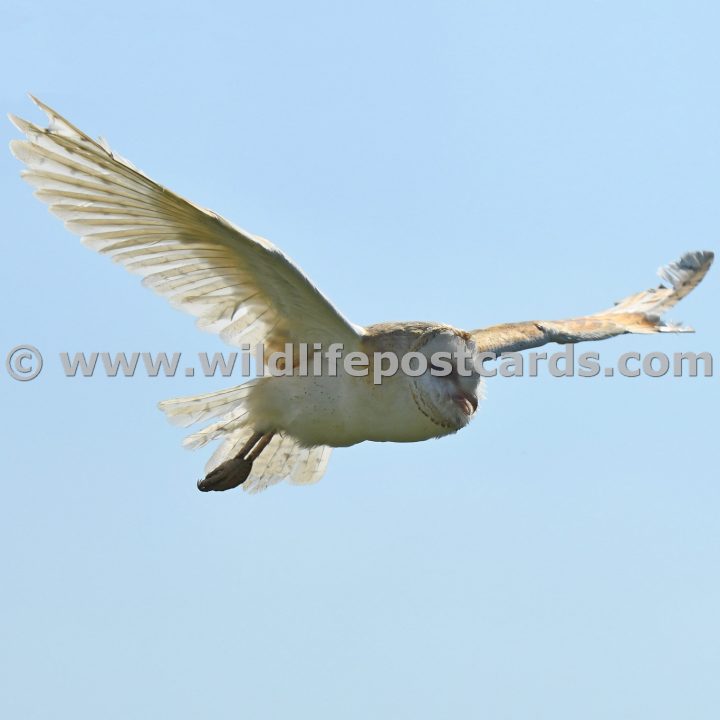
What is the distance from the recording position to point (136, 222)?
6727 mm

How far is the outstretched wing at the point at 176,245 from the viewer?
6.40m

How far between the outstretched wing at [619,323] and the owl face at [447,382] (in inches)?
22.1

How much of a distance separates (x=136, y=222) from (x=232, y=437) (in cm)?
175

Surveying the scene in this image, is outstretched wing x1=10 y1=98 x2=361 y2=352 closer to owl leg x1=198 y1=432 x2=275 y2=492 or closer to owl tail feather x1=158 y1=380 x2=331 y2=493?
owl tail feather x1=158 y1=380 x2=331 y2=493

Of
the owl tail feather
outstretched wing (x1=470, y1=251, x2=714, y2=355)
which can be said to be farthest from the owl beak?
the owl tail feather

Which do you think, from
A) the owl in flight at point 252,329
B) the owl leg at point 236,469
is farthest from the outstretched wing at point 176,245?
the owl leg at point 236,469

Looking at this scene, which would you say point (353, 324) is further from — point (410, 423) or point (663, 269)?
point (663, 269)

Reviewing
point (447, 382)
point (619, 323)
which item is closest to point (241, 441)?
point (447, 382)

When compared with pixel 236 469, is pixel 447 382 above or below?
above

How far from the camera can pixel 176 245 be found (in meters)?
6.79

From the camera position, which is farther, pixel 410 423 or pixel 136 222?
pixel 410 423

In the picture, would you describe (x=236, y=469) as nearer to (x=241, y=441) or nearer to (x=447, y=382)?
(x=241, y=441)

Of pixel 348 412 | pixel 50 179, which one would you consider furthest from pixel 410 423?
pixel 50 179

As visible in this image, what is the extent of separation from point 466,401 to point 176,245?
201 centimetres
